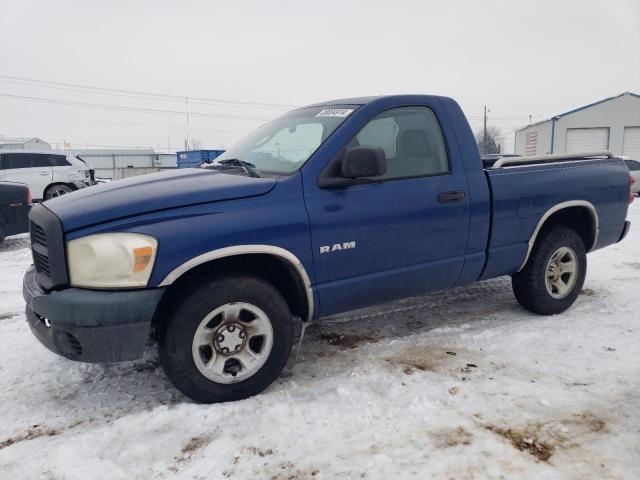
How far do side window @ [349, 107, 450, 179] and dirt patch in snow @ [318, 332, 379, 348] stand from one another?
1.35 meters

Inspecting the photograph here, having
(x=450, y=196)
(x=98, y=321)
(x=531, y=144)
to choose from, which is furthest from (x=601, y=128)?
(x=98, y=321)

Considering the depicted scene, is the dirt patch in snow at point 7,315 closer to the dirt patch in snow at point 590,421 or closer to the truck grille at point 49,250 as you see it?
the truck grille at point 49,250

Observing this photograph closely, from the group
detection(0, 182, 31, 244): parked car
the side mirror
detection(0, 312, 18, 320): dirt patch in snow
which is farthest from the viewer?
detection(0, 182, 31, 244): parked car

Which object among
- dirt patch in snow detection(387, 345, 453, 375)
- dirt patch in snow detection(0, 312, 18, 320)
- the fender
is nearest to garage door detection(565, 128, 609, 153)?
dirt patch in snow detection(387, 345, 453, 375)

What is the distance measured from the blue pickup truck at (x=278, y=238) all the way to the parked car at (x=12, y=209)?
583 cm

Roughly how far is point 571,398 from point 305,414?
158cm

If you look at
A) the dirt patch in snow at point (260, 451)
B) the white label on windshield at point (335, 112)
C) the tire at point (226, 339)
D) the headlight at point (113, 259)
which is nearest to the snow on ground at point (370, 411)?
the dirt patch in snow at point (260, 451)

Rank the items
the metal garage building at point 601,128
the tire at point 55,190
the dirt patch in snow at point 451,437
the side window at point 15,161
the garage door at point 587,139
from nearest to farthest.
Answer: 1. the dirt patch in snow at point 451,437
2. the side window at point 15,161
3. the tire at point 55,190
4. the metal garage building at point 601,128
5. the garage door at point 587,139

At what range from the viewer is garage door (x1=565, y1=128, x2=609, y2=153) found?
26.8 metres

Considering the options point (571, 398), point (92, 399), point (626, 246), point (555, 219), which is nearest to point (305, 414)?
point (92, 399)

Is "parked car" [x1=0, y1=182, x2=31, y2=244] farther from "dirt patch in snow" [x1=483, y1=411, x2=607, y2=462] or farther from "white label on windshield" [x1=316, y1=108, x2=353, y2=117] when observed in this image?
"dirt patch in snow" [x1=483, y1=411, x2=607, y2=462]

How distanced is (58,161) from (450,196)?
12983 millimetres

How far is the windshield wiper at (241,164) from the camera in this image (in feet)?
10.8

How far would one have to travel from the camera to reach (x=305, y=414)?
2746 mm
